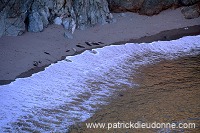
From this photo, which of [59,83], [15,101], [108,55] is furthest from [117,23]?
[15,101]

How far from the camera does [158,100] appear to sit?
24.4ft

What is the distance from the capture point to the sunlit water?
264 inches

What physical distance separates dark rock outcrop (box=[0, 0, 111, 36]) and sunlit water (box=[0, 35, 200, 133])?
2.41 m

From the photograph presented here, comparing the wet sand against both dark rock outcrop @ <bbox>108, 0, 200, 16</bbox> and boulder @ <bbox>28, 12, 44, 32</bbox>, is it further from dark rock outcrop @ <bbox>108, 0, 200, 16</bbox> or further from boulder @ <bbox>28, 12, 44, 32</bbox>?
dark rock outcrop @ <bbox>108, 0, 200, 16</bbox>

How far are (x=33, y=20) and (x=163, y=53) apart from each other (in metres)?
5.47

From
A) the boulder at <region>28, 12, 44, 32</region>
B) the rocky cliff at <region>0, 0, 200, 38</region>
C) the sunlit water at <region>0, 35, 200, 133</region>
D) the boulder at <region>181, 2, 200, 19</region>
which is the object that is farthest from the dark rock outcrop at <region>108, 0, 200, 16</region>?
the boulder at <region>28, 12, 44, 32</region>

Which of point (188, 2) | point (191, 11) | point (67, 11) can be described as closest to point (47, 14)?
point (67, 11)

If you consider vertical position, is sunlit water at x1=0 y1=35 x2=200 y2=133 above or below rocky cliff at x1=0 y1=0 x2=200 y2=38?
below

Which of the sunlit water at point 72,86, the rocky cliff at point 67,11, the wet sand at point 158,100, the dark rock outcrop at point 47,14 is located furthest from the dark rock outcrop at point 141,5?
the wet sand at point 158,100

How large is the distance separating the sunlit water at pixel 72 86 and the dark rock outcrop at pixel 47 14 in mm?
2406

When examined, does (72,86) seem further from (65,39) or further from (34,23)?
(34,23)

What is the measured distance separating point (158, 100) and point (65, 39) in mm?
5415

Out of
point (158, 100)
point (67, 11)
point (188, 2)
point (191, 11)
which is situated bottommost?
point (158, 100)

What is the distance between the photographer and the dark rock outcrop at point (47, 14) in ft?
36.6
